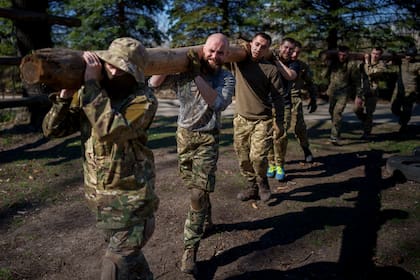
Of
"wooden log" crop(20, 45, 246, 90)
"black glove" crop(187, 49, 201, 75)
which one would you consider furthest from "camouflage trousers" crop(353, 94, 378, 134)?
"wooden log" crop(20, 45, 246, 90)

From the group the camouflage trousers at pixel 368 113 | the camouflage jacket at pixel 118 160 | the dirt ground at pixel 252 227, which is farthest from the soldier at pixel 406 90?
the camouflage jacket at pixel 118 160

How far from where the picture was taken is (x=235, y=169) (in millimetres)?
6828

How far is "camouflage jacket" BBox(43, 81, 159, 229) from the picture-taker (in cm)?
247

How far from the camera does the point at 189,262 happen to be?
345 centimetres

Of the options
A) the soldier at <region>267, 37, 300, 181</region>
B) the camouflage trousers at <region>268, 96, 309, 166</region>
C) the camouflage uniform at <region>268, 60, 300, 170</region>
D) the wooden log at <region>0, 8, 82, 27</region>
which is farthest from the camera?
the wooden log at <region>0, 8, 82, 27</region>

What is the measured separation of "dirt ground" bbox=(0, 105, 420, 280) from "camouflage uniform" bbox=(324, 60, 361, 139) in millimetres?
1491

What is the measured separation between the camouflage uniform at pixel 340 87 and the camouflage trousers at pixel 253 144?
13.1ft

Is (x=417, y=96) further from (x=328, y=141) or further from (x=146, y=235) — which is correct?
(x=146, y=235)

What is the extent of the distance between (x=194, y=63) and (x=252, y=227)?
6.94 ft

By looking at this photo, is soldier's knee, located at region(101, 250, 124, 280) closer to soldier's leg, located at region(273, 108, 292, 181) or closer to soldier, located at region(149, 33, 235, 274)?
soldier, located at region(149, 33, 235, 274)

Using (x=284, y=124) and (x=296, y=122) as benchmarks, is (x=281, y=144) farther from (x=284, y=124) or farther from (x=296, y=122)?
(x=296, y=122)

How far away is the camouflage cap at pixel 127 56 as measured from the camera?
2.35m

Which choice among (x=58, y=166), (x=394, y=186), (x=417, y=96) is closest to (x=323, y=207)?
(x=394, y=186)

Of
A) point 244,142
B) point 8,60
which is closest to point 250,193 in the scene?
point 244,142
